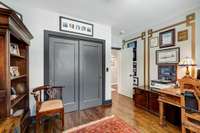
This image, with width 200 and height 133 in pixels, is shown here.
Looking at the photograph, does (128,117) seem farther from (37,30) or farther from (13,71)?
(37,30)

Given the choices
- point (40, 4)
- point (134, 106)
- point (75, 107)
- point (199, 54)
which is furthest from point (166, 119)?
point (40, 4)

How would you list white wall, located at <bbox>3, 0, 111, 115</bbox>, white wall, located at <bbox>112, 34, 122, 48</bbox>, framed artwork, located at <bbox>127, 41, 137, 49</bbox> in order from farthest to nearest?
white wall, located at <bbox>112, 34, 122, 48</bbox> < framed artwork, located at <bbox>127, 41, 137, 49</bbox> < white wall, located at <bbox>3, 0, 111, 115</bbox>

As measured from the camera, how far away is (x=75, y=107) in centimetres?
319

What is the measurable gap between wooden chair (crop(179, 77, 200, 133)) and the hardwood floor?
0.59 meters

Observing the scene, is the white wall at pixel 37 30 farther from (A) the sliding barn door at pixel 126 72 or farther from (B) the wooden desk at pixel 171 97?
(A) the sliding barn door at pixel 126 72

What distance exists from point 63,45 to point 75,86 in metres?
1.12

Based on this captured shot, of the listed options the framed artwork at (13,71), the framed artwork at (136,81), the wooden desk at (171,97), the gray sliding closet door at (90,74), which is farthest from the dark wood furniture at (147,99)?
the framed artwork at (13,71)

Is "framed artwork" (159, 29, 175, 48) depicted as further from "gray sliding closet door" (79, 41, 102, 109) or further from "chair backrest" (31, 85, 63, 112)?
"chair backrest" (31, 85, 63, 112)

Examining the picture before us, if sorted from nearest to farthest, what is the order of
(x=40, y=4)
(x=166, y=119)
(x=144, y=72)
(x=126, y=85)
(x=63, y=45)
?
(x=40, y=4), (x=166, y=119), (x=63, y=45), (x=144, y=72), (x=126, y=85)

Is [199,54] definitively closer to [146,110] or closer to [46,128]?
[146,110]

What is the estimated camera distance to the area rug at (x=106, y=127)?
2160 mm

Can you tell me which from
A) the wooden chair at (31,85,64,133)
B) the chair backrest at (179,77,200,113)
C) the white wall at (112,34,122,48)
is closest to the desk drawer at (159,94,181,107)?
the chair backrest at (179,77,200,113)

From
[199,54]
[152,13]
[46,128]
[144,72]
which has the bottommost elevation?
[46,128]

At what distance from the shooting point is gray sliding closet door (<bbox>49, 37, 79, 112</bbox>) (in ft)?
9.43
